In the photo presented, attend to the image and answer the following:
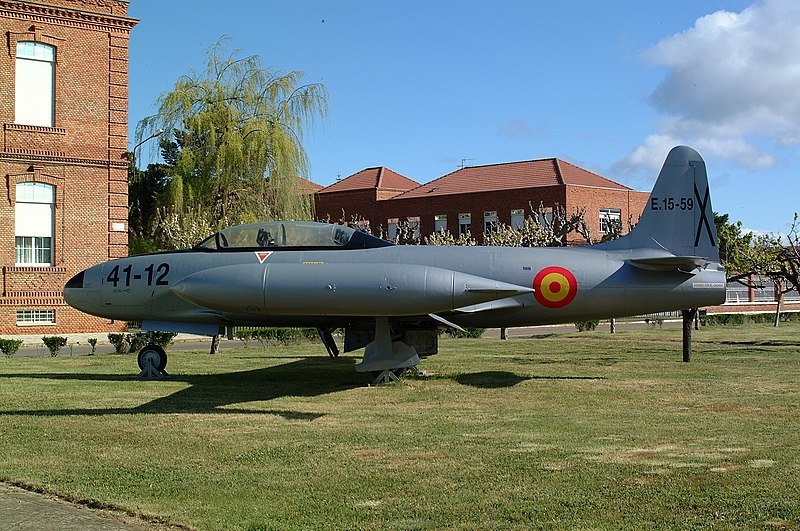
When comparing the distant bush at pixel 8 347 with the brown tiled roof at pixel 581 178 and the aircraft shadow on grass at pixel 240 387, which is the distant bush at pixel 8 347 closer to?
the aircraft shadow on grass at pixel 240 387

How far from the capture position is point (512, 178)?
6138 cm

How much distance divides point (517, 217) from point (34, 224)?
1347 inches

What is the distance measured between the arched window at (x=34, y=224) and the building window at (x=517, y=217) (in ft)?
109

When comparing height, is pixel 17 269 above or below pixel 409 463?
above

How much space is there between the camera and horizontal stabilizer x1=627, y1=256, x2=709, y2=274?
14.4 m

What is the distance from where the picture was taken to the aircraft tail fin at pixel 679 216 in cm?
1534

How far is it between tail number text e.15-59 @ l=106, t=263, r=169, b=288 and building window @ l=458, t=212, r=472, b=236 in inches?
1786

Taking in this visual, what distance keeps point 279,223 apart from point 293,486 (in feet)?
26.4

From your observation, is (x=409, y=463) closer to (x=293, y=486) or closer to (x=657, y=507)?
(x=293, y=486)

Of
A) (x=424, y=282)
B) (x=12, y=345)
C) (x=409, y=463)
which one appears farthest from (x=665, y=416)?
(x=12, y=345)

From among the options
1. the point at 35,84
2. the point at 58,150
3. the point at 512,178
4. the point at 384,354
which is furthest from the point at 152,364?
the point at 512,178

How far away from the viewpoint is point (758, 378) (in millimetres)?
15977

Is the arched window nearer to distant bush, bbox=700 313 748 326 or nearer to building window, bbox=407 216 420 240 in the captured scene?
distant bush, bbox=700 313 748 326

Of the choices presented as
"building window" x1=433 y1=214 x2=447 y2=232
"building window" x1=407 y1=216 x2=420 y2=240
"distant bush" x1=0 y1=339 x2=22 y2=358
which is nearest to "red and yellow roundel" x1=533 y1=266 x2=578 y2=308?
"distant bush" x1=0 y1=339 x2=22 y2=358
